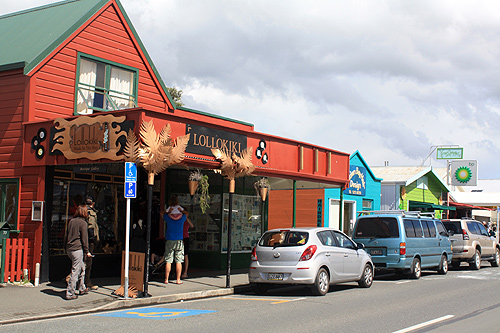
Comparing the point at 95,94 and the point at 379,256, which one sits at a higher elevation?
the point at 95,94

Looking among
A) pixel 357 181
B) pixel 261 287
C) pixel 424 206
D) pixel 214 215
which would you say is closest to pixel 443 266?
pixel 214 215

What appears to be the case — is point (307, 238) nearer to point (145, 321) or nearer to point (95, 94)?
point (145, 321)

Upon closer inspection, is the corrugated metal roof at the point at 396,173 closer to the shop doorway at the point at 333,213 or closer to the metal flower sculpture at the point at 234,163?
the shop doorway at the point at 333,213

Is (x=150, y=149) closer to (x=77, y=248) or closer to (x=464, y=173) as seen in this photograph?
(x=77, y=248)

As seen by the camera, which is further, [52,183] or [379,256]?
[379,256]

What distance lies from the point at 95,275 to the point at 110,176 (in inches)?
105

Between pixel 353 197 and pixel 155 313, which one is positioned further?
pixel 353 197

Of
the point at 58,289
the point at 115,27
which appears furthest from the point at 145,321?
the point at 115,27

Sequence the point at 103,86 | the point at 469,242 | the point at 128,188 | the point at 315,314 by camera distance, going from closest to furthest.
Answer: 1. the point at 315,314
2. the point at 128,188
3. the point at 103,86
4. the point at 469,242

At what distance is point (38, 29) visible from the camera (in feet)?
53.4

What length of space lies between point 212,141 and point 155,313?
4669 millimetres

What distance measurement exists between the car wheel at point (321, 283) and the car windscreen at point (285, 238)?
798 millimetres

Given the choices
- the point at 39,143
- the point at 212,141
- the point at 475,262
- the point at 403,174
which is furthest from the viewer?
the point at 403,174

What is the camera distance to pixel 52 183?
45.2 ft
